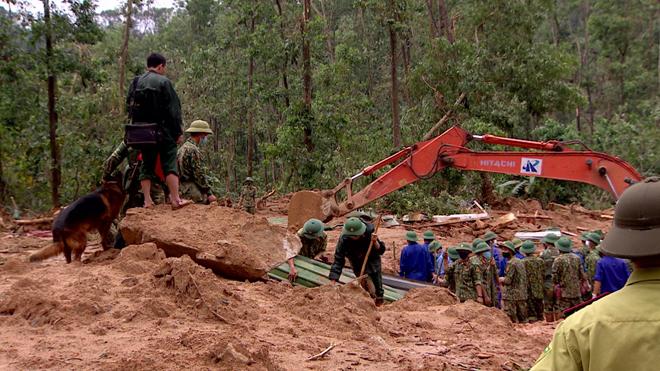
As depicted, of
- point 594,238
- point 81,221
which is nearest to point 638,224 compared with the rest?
point 81,221

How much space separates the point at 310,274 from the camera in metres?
8.88

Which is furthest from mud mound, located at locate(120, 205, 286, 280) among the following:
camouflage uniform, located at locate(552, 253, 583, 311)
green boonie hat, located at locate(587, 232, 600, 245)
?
green boonie hat, located at locate(587, 232, 600, 245)

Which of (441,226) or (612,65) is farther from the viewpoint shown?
(612,65)

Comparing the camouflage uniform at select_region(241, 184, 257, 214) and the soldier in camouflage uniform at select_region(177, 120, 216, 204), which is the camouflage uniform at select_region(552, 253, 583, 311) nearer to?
the soldier in camouflage uniform at select_region(177, 120, 216, 204)

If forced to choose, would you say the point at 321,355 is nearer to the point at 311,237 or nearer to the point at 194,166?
the point at 194,166

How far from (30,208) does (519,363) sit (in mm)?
15950

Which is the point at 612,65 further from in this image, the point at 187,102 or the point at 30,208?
the point at 30,208

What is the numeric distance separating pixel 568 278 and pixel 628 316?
8.53 m

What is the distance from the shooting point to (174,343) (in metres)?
4.88

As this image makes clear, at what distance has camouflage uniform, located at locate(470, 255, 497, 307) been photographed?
1006cm

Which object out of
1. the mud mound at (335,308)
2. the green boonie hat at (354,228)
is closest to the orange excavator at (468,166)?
the green boonie hat at (354,228)

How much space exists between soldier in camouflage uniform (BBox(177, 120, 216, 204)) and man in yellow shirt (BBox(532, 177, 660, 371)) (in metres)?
6.89

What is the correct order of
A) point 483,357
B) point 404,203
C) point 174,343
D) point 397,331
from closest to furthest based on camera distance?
point 174,343 → point 483,357 → point 397,331 → point 404,203

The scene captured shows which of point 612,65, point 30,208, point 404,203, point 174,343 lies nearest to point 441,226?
point 404,203
